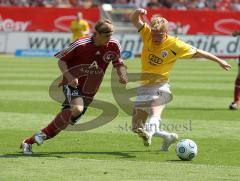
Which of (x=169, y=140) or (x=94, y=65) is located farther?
(x=169, y=140)

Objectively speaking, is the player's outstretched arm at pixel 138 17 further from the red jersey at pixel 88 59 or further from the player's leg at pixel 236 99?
the player's leg at pixel 236 99

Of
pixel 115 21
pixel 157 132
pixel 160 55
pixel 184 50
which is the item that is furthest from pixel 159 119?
pixel 115 21

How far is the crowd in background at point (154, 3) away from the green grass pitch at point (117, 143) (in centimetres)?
2252

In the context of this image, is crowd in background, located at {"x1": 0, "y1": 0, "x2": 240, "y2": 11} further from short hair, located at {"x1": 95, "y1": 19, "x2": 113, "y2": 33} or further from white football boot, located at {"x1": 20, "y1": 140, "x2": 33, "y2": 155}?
white football boot, located at {"x1": 20, "y1": 140, "x2": 33, "y2": 155}

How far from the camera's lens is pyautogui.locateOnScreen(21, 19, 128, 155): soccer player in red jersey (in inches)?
405

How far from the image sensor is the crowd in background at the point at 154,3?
43.3 m

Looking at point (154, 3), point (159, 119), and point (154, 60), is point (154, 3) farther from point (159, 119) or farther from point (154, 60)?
point (159, 119)

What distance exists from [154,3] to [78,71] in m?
33.8

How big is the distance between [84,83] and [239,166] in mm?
2602

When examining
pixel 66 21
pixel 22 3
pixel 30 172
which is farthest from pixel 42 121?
Result: pixel 22 3

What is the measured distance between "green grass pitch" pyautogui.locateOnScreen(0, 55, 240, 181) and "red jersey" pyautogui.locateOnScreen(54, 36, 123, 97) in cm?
104

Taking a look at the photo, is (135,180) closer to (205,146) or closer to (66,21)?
(205,146)

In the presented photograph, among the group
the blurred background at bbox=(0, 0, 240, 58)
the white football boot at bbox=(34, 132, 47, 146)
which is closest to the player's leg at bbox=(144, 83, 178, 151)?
the white football boot at bbox=(34, 132, 47, 146)

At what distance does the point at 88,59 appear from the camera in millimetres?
10469
